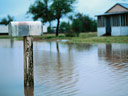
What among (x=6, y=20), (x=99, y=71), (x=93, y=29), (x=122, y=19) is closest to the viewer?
(x=99, y=71)

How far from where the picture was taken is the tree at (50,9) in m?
55.1

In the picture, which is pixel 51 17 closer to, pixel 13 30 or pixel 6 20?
pixel 13 30

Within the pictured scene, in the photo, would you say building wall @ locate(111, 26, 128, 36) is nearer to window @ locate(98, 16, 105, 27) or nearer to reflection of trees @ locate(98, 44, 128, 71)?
window @ locate(98, 16, 105, 27)

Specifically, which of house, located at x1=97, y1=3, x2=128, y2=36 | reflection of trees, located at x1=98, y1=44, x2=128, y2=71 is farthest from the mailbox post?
house, located at x1=97, y1=3, x2=128, y2=36

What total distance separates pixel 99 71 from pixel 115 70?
0.59 metres

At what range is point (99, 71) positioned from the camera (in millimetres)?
11125

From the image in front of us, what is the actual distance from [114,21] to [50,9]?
18.5 metres

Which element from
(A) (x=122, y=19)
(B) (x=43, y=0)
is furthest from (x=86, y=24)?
(A) (x=122, y=19)

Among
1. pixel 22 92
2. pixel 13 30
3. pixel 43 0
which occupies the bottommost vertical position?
pixel 22 92

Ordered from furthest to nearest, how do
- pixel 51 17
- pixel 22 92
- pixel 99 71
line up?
1. pixel 51 17
2. pixel 99 71
3. pixel 22 92

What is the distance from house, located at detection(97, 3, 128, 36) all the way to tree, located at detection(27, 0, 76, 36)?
14025 millimetres

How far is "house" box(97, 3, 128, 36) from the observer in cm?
3820

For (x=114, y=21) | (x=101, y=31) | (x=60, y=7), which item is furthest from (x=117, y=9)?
(x=60, y=7)

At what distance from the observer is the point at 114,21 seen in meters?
39.8
